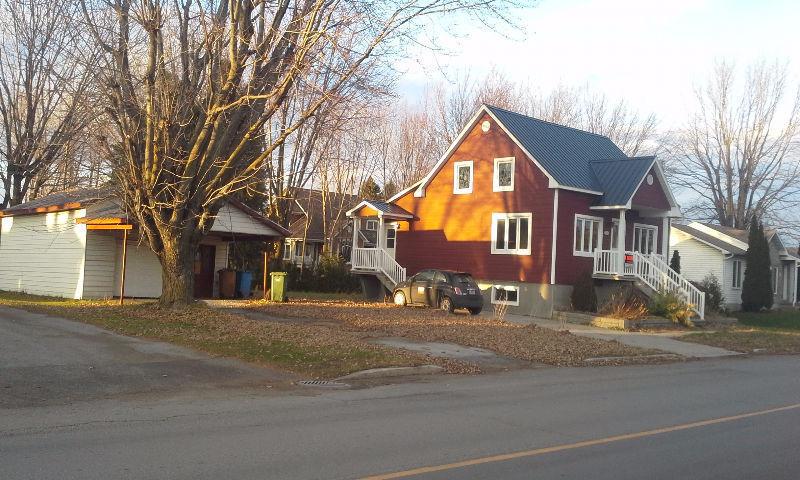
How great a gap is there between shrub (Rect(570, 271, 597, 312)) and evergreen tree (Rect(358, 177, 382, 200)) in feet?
59.4

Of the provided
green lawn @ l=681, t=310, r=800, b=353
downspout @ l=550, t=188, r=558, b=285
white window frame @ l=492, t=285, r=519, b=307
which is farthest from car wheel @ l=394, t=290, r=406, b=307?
green lawn @ l=681, t=310, r=800, b=353

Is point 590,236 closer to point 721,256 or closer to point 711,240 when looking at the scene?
point 721,256

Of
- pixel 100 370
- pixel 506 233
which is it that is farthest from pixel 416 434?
pixel 506 233

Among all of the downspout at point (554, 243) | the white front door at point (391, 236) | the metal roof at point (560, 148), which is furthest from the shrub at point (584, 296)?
the white front door at point (391, 236)

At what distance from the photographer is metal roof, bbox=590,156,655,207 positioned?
2920 cm

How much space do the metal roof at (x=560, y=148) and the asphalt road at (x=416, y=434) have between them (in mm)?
17117

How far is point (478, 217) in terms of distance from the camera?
31344mm

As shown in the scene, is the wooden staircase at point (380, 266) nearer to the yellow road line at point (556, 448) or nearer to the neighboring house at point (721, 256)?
the neighboring house at point (721, 256)

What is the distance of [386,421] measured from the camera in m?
9.38

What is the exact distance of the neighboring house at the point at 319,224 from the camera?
140 ft

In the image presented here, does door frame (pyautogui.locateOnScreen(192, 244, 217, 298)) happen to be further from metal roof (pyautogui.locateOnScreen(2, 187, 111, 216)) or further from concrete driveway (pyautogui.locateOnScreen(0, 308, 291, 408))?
concrete driveway (pyautogui.locateOnScreen(0, 308, 291, 408))

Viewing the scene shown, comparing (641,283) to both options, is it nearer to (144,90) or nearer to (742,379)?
(742,379)

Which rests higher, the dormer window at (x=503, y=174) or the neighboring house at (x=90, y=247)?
the dormer window at (x=503, y=174)

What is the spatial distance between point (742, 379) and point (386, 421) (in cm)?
927
